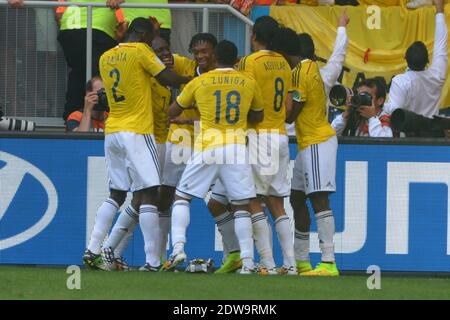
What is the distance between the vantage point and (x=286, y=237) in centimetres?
1348

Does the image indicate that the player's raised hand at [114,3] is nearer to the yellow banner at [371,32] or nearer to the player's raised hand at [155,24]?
the player's raised hand at [155,24]

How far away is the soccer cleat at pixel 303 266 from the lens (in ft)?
45.5

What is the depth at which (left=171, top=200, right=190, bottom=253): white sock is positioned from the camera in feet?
42.1

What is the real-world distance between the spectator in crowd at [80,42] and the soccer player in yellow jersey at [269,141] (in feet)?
7.45

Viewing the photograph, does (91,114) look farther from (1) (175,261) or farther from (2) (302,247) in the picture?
(1) (175,261)

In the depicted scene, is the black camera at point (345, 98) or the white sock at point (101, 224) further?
the black camera at point (345, 98)

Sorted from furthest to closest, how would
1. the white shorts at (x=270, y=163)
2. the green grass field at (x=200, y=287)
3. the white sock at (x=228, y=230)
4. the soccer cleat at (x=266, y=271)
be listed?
1. the white sock at (x=228, y=230)
2. the white shorts at (x=270, y=163)
3. the soccer cleat at (x=266, y=271)
4. the green grass field at (x=200, y=287)

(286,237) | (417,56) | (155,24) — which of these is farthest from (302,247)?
(417,56)

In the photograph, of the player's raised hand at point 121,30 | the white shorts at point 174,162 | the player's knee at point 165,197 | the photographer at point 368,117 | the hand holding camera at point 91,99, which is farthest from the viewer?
the player's raised hand at point 121,30

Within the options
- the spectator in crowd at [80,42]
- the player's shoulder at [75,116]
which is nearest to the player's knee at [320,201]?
the player's shoulder at [75,116]

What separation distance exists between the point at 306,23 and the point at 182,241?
467cm

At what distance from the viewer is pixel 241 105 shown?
12883 mm

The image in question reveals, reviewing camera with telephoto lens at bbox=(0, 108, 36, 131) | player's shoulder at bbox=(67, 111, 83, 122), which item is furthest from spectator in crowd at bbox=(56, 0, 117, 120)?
camera with telephoto lens at bbox=(0, 108, 36, 131)
